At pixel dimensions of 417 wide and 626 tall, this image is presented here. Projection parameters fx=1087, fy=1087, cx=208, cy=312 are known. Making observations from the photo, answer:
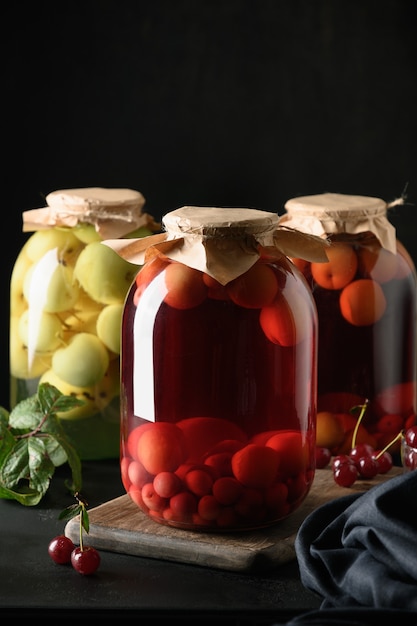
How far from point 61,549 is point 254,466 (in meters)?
0.18

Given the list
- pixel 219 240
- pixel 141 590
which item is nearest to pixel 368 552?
pixel 141 590

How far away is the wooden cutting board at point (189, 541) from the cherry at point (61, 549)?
46 millimetres

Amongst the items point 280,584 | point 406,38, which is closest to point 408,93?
point 406,38

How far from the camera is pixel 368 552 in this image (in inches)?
34.0

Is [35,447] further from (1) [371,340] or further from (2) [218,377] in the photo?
(1) [371,340]

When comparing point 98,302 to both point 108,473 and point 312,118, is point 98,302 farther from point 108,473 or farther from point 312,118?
point 312,118

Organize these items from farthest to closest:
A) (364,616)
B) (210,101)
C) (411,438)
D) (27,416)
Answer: (210,101) < (27,416) < (411,438) < (364,616)

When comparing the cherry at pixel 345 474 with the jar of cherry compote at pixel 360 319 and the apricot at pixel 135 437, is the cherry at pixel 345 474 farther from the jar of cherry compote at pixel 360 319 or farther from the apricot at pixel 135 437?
the apricot at pixel 135 437

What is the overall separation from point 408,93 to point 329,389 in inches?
22.2

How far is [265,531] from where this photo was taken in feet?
3.23

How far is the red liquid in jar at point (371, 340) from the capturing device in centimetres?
118

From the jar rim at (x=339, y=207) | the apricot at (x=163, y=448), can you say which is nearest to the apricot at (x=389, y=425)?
the jar rim at (x=339, y=207)

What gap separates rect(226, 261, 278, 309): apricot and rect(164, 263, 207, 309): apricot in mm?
26

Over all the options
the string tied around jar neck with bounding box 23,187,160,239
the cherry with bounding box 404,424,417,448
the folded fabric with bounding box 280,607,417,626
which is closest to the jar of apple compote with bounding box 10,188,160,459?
the string tied around jar neck with bounding box 23,187,160,239
